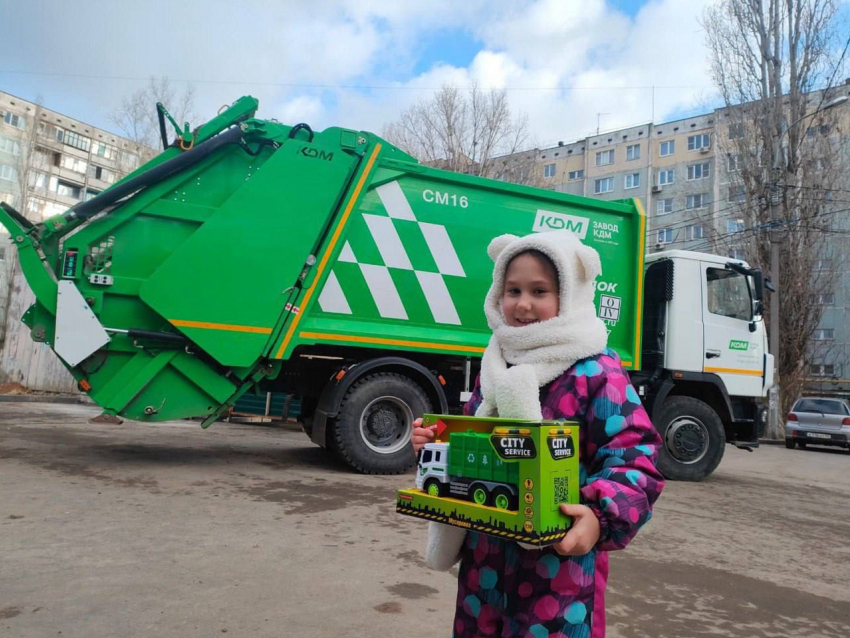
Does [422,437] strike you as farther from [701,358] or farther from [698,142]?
[698,142]

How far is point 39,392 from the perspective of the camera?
52.4ft

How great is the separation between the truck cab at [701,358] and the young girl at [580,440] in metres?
6.11

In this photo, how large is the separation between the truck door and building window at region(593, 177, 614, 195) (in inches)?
1514

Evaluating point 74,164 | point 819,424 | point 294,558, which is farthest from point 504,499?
point 74,164

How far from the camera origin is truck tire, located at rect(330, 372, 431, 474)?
6.05m

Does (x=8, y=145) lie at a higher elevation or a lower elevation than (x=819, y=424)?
higher

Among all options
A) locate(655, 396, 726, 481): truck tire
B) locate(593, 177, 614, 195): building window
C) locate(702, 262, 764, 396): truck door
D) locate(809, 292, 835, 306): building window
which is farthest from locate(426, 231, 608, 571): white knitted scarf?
locate(593, 177, 614, 195): building window

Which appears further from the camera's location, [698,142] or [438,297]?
[698,142]

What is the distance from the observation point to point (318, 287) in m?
6.02

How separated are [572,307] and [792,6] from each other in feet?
79.4

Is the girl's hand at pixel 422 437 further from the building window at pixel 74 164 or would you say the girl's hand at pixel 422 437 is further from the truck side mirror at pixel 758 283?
the building window at pixel 74 164

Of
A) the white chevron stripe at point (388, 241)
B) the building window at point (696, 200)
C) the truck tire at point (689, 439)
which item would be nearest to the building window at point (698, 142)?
the building window at point (696, 200)

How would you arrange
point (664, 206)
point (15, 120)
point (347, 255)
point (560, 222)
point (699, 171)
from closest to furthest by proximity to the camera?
point (347, 255)
point (560, 222)
point (15, 120)
point (699, 171)
point (664, 206)

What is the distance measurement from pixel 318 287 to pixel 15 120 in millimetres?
43943
